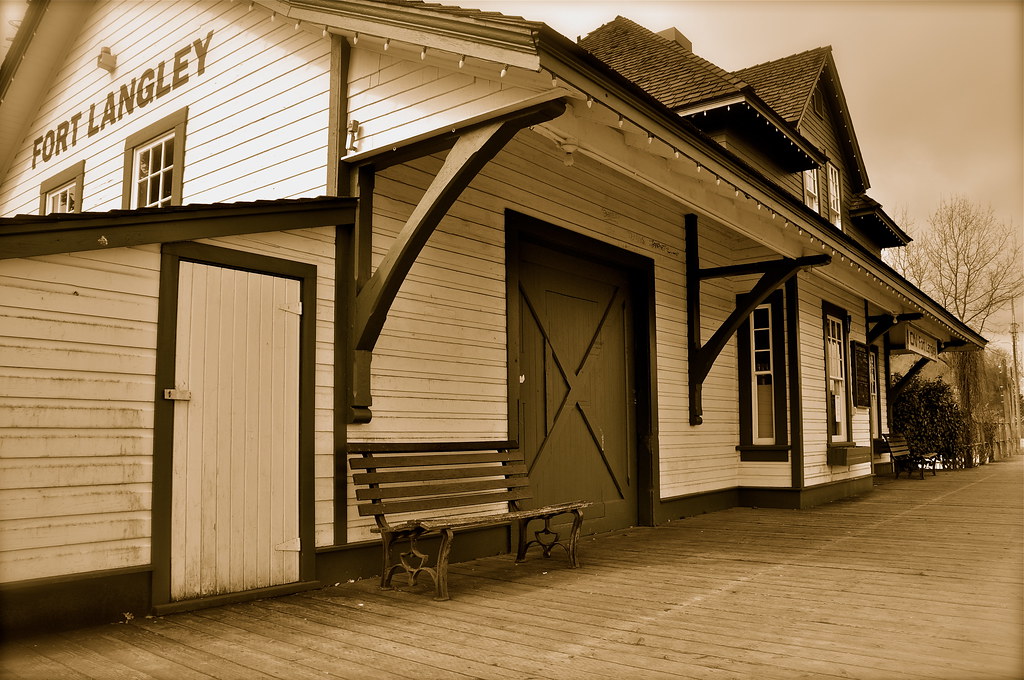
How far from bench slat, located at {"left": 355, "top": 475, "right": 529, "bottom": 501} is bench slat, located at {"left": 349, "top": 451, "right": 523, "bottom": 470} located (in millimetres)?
141

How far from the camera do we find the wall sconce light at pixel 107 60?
334 inches

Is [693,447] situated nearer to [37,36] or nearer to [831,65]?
[831,65]

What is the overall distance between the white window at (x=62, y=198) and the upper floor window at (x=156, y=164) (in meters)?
1.28

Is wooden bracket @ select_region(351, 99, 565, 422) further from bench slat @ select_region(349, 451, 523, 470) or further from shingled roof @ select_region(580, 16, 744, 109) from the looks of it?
shingled roof @ select_region(580, 16, 744, 109)

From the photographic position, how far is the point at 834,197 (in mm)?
13977

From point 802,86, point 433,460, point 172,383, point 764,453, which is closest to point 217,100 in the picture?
point 172,383

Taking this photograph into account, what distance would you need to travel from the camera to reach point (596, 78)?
4488mm

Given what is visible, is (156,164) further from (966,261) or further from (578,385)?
(966,261)

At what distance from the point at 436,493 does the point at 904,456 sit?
13.4m

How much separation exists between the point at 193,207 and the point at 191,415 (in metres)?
1.14

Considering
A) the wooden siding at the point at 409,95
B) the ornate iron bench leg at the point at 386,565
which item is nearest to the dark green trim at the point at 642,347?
the wooden siding at the point at 409,95

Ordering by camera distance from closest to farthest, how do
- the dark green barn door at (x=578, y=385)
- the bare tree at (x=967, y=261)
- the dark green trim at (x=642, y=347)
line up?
the dark green barn door at (x=578, y=385) → the dark green trim at (x=642, y=347) → the bare tree at (x=967, y=261)

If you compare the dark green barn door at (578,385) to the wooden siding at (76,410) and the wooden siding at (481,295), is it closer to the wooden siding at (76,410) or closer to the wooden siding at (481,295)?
the wooden siding at (481,295)

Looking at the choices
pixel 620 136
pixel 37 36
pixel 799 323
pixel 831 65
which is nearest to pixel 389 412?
pixel 620 136
